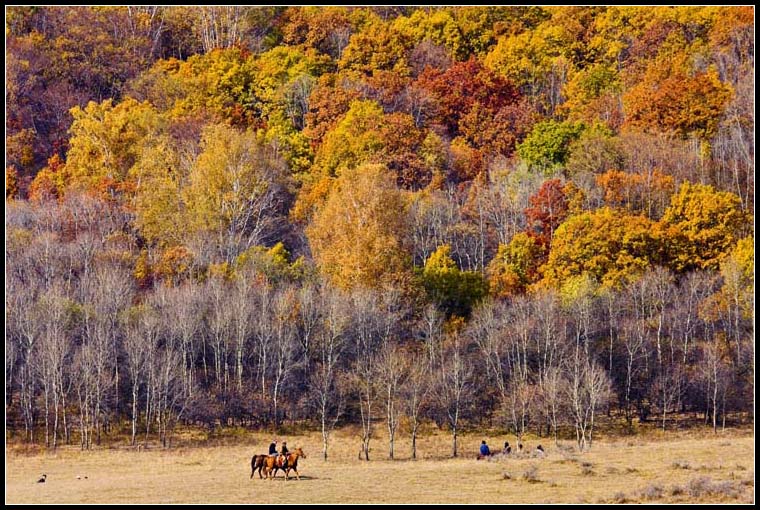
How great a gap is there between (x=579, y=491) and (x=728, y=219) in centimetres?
4738

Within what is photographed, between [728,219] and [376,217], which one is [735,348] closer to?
[728,219]

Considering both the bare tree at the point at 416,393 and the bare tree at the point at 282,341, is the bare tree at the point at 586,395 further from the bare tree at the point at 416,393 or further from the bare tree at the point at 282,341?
the bare tree at the point at 282,341

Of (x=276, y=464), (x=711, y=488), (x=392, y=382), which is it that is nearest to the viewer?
(x=711, y=488)

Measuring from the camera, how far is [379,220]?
277 ft

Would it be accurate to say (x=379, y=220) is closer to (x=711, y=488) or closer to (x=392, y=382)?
(x=392, y=382)

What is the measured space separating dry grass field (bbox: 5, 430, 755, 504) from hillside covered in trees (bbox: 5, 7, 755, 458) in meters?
5.38

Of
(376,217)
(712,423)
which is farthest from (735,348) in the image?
(376,217)

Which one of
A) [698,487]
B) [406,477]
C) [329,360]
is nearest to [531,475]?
[406,477]

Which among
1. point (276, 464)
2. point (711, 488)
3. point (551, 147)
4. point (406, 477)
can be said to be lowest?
point (406, 477)

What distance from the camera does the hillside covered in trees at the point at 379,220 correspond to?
7338cm

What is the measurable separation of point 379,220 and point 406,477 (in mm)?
36270

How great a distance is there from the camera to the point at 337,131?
114m

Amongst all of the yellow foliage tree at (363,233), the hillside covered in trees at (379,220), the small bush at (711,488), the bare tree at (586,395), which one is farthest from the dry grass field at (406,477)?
the yellow foliage tree at (363,233)

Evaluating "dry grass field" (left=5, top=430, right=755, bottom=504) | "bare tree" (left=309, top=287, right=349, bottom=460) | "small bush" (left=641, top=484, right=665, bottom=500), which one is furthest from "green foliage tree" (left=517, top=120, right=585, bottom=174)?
"small bush" (left=641, top=484, right=665, bottom=500)
